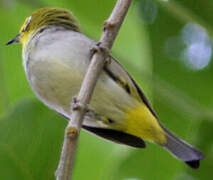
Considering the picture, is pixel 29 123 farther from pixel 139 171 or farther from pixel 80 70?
pixel 139 171

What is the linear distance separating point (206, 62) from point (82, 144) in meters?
1.16

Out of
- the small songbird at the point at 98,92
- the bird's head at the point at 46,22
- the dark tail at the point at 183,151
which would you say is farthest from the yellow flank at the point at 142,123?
the bird's head at the point at 46,22

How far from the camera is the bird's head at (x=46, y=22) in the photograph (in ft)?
12.8

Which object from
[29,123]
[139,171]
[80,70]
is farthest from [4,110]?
[139,171]

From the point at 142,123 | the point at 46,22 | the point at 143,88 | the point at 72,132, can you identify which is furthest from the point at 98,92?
the point at 72,132

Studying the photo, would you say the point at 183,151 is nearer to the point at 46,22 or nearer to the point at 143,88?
the point at 143,88

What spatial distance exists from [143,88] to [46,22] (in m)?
0.91

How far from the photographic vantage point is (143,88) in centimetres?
382

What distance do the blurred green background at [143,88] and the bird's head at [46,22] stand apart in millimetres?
79

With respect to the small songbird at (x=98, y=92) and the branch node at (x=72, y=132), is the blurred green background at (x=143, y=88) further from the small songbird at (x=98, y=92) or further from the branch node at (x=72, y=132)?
the branch node at (x=72, y=132)

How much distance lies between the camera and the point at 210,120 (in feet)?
11.3

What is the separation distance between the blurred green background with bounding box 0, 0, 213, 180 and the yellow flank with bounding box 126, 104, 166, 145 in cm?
18

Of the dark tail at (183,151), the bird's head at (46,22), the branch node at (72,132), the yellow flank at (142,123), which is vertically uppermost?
the bird's head at (46,22)

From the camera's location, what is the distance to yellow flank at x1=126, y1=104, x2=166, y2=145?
3.39 m
